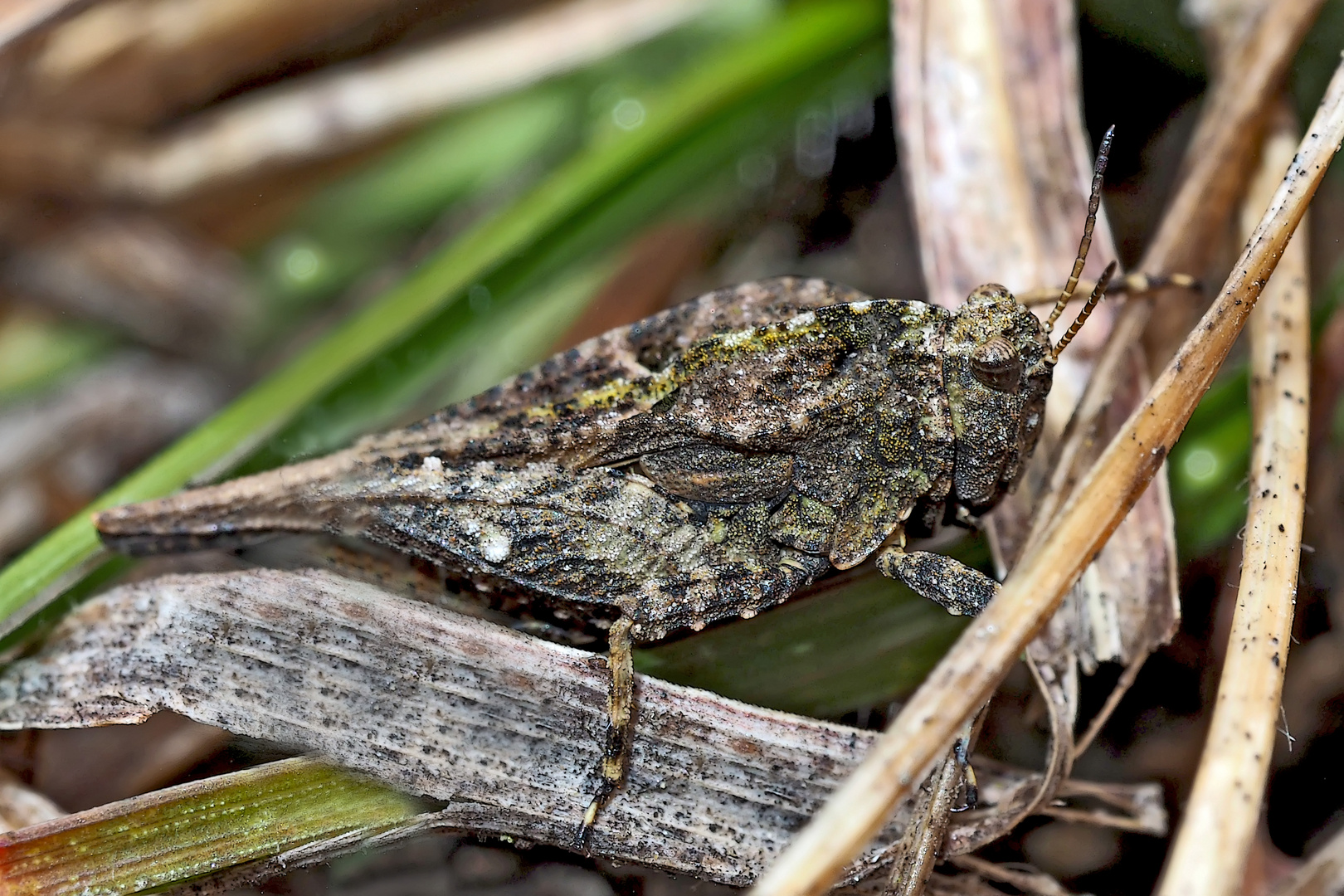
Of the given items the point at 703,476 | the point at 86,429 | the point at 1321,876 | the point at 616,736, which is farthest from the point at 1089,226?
the point at 86,429

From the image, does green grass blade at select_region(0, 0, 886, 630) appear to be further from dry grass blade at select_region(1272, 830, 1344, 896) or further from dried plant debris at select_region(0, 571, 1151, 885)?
dry grass blade at select_region(1272, 830, 1344, 896)

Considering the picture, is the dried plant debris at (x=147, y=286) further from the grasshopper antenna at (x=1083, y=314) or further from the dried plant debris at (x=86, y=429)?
the grasshopper antenna at (x=1083, y=314)

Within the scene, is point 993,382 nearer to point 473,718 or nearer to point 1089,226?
point 1089,226

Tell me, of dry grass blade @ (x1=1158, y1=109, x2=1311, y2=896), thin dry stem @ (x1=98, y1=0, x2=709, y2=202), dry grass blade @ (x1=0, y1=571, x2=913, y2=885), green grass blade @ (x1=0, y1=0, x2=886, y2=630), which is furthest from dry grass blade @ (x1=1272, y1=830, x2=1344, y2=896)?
thin dry stem @ (x1=98, y1=0, x2=709, y2=202)

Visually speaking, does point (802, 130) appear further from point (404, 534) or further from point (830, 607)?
point (404, 534)

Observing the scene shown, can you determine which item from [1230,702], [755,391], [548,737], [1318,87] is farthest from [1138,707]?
[1318,87]

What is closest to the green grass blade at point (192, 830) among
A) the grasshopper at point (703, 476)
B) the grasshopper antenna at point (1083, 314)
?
the grasshopper at point (703, 476)
